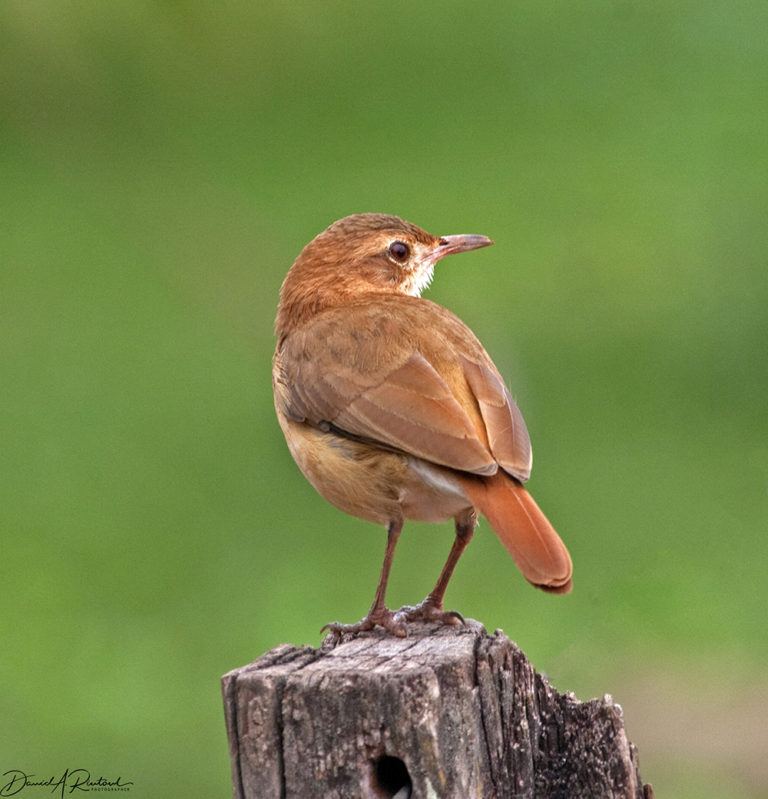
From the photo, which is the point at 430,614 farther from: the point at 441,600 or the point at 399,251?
the point at 399,251

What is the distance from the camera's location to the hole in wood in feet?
12.1

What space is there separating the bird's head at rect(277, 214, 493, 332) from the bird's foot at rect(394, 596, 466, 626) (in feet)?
4.41

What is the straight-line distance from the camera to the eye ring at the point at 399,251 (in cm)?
622

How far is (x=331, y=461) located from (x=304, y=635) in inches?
105

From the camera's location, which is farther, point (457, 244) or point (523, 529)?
point (457, 244)

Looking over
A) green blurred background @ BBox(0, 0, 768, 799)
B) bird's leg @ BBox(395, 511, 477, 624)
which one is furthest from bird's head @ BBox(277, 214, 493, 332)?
green blurred background @ BBox(0, 0, 768, 799)

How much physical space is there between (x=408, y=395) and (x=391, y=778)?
5.13ft

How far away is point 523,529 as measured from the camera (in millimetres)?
4523

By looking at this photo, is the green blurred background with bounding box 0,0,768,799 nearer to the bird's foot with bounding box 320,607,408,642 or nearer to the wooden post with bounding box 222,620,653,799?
the bird's foot with bounding box 320,607,408,642

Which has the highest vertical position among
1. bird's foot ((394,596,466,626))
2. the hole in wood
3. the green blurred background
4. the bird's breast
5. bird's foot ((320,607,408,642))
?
the green blurred background

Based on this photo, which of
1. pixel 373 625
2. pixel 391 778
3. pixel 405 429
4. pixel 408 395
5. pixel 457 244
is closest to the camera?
pixel 391 778

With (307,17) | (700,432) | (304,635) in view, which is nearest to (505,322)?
(700,432)

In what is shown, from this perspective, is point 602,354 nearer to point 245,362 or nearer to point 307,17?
point 245,362
